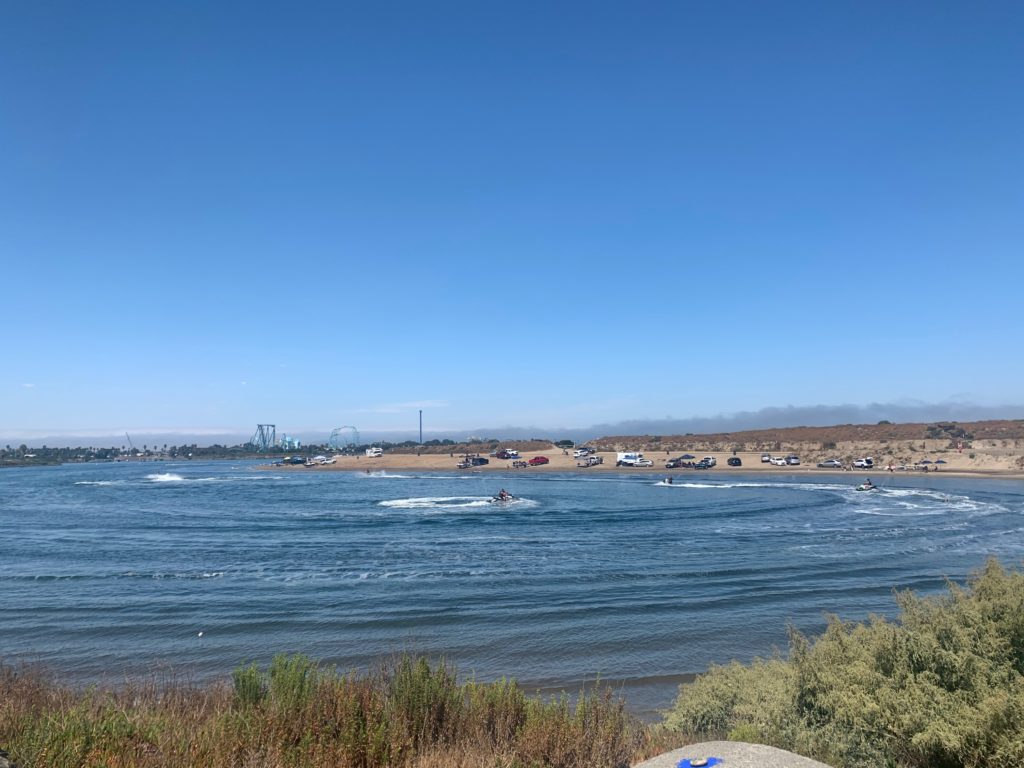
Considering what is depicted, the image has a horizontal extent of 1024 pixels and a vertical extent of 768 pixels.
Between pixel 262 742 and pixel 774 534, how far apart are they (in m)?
34.2

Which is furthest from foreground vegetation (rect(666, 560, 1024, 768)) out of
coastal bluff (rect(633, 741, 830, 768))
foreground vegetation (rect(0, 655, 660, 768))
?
foreground vegetation (rect(0, 655, 660, 768))

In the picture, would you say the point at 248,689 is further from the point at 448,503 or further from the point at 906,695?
the point at 448,503

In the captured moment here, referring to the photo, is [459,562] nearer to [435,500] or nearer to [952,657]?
[952,657]

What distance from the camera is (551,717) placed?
23.7 ft

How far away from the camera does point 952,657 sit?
716 cm

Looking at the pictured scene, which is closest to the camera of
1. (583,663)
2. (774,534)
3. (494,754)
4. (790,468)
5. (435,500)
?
(494,754)

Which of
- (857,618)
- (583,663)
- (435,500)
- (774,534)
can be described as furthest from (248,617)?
(435,500)

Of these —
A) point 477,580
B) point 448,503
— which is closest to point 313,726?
point 477,580

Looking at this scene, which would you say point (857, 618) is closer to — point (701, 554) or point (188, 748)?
point (701, 554)

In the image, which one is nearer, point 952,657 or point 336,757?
point 336,757

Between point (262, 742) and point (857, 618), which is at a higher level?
point (262, 742)

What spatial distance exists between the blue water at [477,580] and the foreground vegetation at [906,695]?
376 cm

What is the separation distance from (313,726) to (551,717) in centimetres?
249

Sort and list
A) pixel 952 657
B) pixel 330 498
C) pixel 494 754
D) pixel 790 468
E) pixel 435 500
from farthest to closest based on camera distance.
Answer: pixel 790 468 → pixel 330 498 → pixel 435 500 → pixel 952 657 → pixel 494 754
